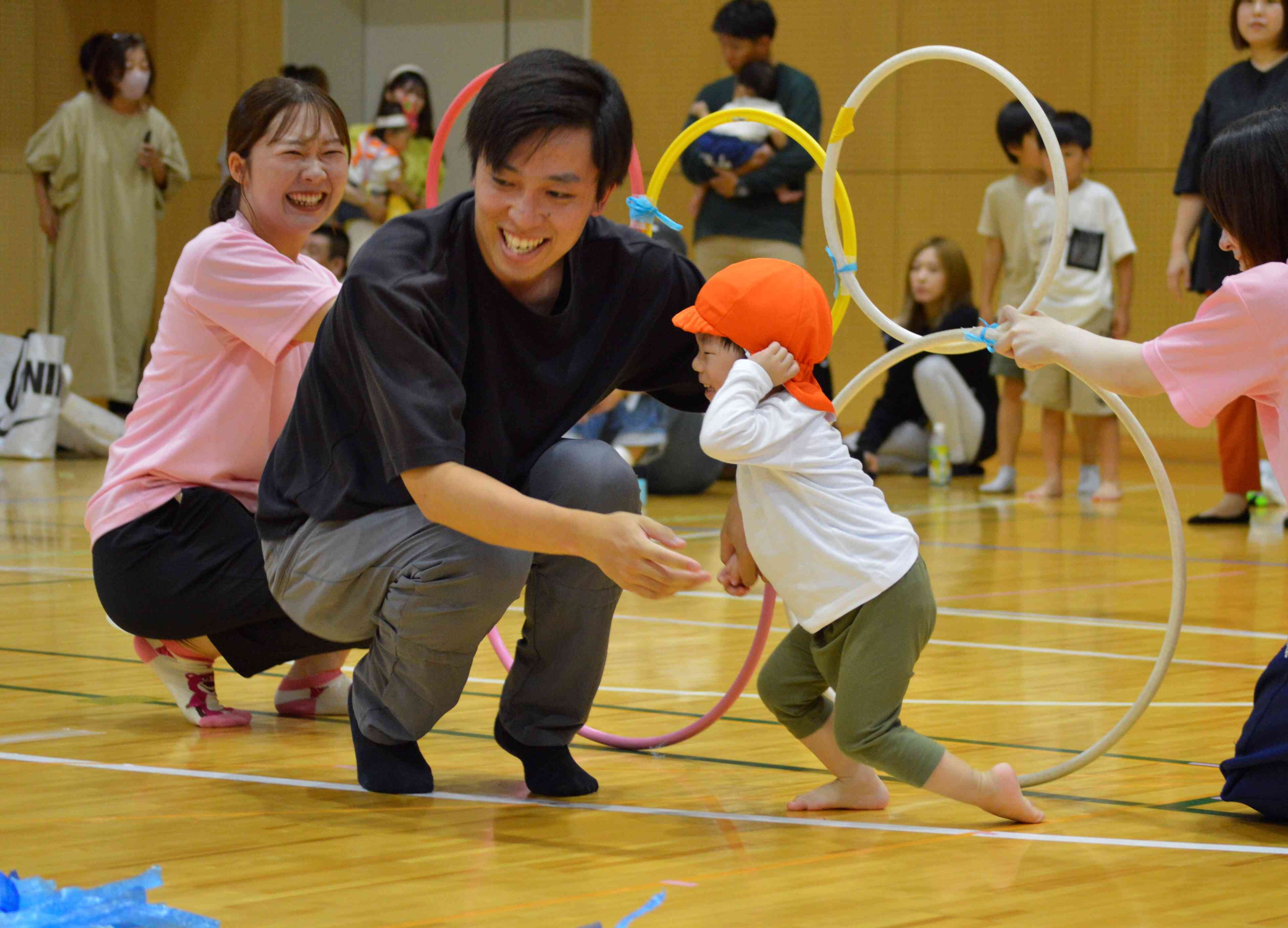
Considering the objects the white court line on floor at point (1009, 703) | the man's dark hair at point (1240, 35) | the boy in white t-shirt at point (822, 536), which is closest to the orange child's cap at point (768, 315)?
the boy in white t-shirt at point (822, 536)

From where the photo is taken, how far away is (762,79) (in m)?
6.23

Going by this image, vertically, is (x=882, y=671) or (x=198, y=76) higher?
(x=198, y=76)

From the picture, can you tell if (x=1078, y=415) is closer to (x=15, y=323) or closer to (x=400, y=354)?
(x=400, y=354)

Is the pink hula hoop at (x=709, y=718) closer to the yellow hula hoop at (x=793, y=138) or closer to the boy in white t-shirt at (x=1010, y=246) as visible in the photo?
the yellow hula hoop at (x=793, y=138)

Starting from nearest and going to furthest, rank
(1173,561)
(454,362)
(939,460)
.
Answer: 1. (454,362)
2. (1173,561)
3. (939,460)

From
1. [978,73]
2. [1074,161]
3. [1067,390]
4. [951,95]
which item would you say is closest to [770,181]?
[1074,161]

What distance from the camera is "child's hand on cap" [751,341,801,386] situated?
201 centimetres

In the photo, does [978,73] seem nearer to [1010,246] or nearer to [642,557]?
[1010,246]

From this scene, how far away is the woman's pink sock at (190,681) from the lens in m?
2.54

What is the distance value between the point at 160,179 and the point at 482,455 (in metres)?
6.61

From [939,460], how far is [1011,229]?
3.21ft

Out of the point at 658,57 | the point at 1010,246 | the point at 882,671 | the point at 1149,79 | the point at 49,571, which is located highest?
the point at 658,57

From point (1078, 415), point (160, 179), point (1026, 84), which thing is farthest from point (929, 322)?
point (160, 179)

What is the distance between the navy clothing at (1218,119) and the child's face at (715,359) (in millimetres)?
3325
